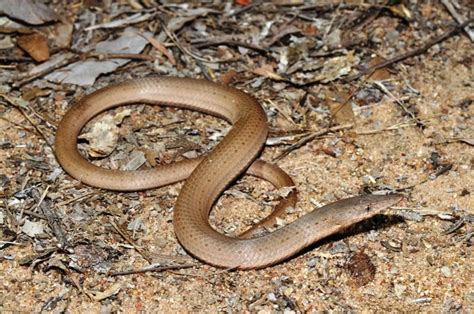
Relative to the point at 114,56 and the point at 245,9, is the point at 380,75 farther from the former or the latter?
the point at 114,56

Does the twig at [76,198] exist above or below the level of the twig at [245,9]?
below

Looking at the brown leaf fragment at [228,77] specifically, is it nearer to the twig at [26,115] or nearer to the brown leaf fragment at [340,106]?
the brown leaf fragment at [340,106]

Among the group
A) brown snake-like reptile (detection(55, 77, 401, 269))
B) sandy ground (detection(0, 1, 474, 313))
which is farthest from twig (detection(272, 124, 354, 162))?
brown snake-like reptile (detection(55, 77, 401, 269))

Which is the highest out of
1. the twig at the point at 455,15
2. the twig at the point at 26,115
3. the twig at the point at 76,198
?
the twig at the point at 455,15

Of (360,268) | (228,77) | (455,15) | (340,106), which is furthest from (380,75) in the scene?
(360,268)

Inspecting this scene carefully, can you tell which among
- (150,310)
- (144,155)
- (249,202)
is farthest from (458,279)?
(144,155)

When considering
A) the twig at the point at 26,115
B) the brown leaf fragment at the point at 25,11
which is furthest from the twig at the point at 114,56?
the twig at the point at 26,115
